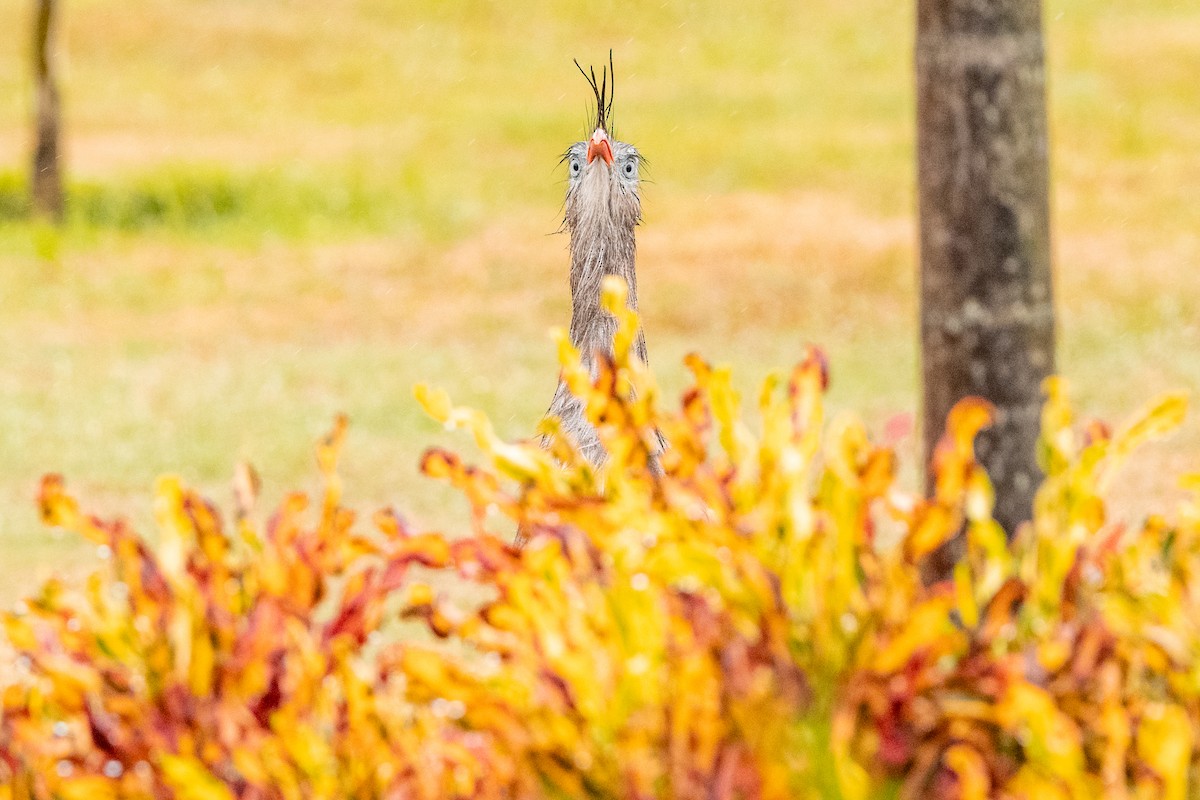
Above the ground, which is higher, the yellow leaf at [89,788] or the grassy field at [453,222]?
the yellow leaf at [89,788]

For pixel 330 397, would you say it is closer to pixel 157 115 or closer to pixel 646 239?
pixel 646 239

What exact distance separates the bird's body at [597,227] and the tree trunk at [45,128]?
20.0 metres

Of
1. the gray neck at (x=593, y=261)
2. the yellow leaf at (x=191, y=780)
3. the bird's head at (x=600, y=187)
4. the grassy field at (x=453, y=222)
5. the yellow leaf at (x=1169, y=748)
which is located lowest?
the grassy field at (x=453, y=222)

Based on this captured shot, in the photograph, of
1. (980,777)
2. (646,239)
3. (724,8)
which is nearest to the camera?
(980,777)

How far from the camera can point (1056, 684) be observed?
245cm

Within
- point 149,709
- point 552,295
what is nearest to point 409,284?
point 552,295

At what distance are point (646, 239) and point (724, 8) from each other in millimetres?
21504

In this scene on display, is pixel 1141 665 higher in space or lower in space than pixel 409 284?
higher

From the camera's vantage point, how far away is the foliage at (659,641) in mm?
2357

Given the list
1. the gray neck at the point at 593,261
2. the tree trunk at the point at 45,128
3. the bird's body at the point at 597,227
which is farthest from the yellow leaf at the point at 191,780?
the tree trunk at the point at 45,128

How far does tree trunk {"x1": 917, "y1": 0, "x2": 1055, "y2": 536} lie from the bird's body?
3.73 feet

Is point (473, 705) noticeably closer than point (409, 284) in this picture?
Yes

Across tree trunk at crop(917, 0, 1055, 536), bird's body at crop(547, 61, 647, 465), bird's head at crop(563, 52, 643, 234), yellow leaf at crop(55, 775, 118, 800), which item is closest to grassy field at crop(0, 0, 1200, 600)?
bird's body at crop(547, 61, 647, 465)

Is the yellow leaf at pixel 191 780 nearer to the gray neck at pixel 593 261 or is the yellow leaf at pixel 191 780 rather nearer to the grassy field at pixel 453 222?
the grassy field at pixel 453 222
